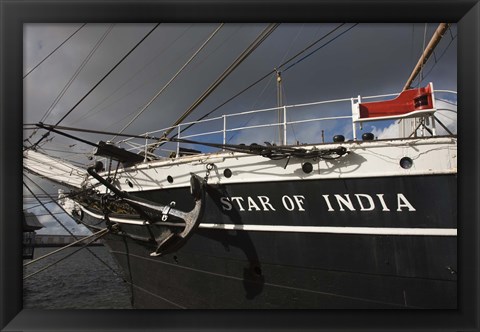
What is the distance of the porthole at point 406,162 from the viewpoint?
5.07 meters

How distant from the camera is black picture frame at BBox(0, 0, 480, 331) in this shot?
3469 mm

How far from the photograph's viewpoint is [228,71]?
7.26 metres

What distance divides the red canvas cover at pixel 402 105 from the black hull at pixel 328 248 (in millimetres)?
1131

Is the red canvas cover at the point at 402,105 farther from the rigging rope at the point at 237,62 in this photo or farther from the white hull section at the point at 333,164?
the rigging rope at the point at 237,62

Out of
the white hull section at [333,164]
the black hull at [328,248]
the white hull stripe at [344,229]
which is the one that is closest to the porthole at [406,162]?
the white hull section at [333,164]

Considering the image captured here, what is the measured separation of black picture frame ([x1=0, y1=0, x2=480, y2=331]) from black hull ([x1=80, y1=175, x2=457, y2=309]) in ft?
4.23

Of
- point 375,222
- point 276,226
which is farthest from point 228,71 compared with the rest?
point 375,222

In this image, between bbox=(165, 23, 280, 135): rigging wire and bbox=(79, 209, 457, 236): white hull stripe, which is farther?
bbox=(165, 23, 280, 135): rigging wire

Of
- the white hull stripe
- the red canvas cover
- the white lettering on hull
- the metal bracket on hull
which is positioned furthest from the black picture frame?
the metal bracket on hull

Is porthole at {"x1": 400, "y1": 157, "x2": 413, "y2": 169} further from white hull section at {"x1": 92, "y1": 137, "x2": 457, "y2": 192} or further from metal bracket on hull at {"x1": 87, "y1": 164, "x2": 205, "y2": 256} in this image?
metal bracket on hull at {"x1": 87, "y1": 164, "x2": 205, "y2": 256}
